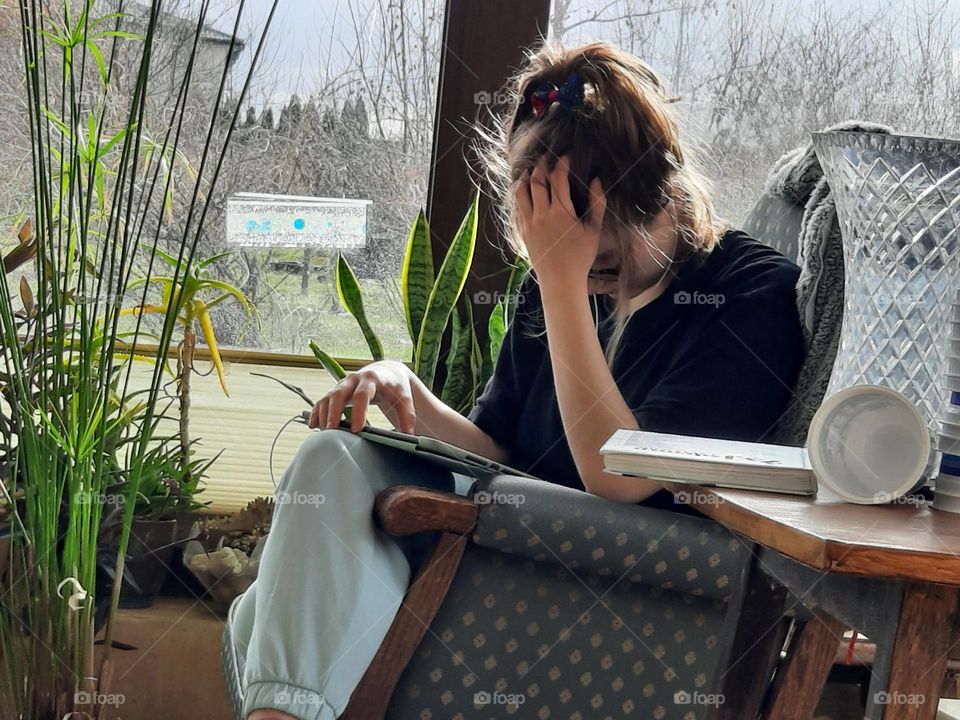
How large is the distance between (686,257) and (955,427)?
0.73 metres

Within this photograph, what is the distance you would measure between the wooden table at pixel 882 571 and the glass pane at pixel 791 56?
174 cm

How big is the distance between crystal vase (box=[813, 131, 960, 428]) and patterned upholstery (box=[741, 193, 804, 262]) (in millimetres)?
690

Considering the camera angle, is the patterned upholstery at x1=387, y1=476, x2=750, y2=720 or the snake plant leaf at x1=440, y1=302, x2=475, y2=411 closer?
the patterned upholstery at x1=387, y1=476, x2=750, y2=720

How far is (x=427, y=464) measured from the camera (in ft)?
4.57

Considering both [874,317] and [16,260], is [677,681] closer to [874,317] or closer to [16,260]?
[874,317]

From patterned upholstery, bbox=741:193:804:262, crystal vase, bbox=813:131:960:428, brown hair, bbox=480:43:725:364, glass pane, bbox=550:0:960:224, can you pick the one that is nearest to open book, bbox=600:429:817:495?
crystal vase, bbox=813:131:960:428

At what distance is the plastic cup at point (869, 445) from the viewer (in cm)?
86

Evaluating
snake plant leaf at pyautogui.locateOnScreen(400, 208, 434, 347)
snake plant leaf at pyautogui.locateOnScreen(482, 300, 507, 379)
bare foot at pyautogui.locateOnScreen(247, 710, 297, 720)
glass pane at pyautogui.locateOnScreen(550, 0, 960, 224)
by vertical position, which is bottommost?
bare foot at pyautogui.locateOnScreen(247, 710, 297, 720)

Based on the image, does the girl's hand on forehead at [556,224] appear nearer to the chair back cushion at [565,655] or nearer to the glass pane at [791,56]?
the chair back cushion at [565,655]

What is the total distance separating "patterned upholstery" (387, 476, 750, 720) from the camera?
4.16 feet

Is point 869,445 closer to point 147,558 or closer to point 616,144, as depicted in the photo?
point 616,144

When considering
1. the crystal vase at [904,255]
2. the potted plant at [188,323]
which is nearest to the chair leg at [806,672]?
the crystal vase at [904,255]

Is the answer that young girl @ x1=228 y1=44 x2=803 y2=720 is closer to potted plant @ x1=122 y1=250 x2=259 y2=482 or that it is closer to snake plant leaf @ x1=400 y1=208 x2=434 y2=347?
snake plant leaf @ x1=400 y1=208 x2=434 y2=347

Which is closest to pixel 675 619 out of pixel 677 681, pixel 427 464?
pixel 677 681
